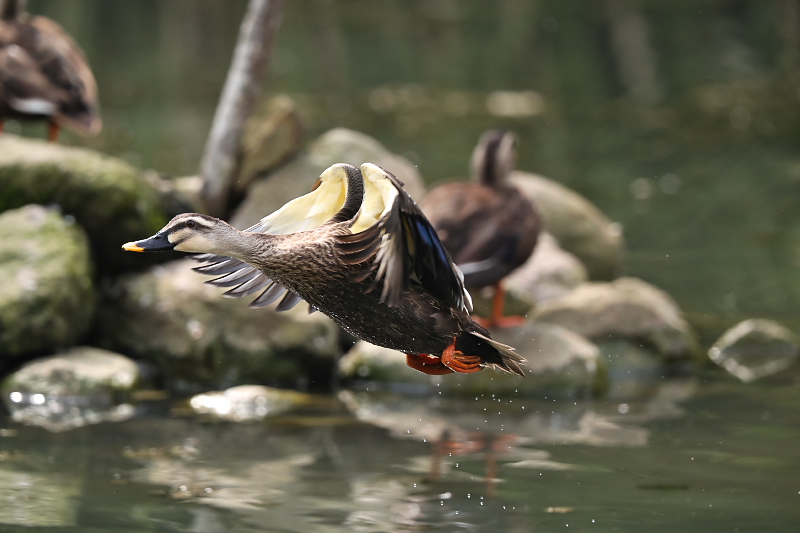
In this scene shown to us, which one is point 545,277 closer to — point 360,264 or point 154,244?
point 360,264

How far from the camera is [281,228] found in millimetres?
5617

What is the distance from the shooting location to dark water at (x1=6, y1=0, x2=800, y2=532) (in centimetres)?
639

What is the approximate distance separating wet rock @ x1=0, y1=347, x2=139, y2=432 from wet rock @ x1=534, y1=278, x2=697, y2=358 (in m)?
3.45

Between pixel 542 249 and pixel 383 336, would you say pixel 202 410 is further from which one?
pixel 542 249

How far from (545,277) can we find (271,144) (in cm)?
276

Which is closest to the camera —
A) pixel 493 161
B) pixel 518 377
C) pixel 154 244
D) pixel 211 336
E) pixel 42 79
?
pixel 154 244

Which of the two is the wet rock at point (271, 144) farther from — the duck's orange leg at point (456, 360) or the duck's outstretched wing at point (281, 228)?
the duck's orange leg at point (456, 360)

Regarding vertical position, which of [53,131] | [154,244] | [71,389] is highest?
[53,131]

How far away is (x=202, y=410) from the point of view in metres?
8.12

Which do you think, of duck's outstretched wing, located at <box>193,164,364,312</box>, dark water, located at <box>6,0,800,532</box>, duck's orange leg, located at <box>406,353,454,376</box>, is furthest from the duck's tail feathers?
dark water, located at <box>6,0,800,532</box>

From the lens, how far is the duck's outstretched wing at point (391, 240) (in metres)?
4.62

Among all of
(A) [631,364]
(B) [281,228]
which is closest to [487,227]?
(A) [631,364]

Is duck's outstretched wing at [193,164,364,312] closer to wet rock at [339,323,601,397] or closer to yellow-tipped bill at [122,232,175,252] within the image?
yellow-tipped bill at [122,232,175,252]

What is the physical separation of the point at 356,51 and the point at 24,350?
2200 centimetres
